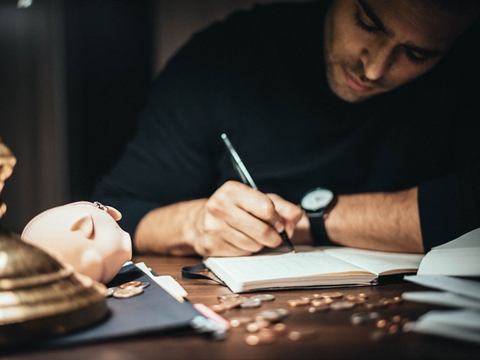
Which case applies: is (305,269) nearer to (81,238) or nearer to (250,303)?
(250,303)

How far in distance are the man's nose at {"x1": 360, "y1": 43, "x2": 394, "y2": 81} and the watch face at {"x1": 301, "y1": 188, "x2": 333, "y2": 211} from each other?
0.39 m

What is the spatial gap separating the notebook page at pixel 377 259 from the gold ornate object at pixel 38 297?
0.55 m

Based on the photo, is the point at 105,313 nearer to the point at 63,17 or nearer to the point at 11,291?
the point at 11,291

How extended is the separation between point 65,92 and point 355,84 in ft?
4.49

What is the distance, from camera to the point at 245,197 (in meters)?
1.06

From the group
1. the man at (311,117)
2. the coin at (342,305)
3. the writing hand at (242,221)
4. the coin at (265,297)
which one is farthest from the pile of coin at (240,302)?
the man at (311,117)

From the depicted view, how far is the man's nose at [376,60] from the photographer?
1.32 m

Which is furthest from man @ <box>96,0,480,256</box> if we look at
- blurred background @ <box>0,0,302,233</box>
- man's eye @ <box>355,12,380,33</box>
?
blurred background @ <box>0,0,302,233</box>

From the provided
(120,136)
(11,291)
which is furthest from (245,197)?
(120,136)

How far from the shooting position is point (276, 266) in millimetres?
907

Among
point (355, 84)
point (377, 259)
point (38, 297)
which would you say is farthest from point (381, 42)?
point (38, 297)

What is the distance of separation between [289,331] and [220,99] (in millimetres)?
1199

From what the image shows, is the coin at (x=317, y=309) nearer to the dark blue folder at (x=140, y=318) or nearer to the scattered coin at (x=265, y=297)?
the scattered coin at (x=265, y=297)

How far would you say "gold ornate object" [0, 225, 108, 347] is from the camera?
0.47 m
